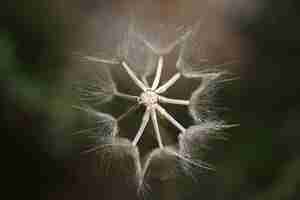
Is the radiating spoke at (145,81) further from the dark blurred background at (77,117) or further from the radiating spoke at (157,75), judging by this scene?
the dark blurred background at (77,117)

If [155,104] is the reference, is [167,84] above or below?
above

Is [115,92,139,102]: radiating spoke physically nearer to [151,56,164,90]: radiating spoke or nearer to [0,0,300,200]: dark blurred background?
[151,56,164,90]: radiating spoke

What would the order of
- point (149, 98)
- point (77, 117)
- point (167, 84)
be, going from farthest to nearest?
point (77, 117) < point (167, 84) < point (149, 98)

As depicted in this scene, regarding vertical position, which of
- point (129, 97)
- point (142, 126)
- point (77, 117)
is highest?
point (77, 117)

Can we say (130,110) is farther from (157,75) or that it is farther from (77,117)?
(77,117)

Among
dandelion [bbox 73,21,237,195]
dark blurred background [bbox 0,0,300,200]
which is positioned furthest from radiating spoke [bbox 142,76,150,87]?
dark blurred background [bbox 0,0,300,200]

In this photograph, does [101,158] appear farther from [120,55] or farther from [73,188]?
[120,55]

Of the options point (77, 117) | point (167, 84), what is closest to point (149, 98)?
point (167, 84)
